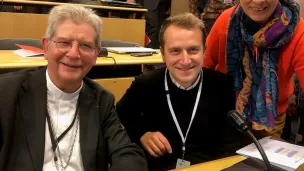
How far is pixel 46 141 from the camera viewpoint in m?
1.19

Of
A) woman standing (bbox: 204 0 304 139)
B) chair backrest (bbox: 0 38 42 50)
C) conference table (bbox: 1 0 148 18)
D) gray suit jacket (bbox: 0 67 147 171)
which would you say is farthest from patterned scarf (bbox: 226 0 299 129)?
conference table (bbox: 1 0 148 18)

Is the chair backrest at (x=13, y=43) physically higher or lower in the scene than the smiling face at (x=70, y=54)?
lower

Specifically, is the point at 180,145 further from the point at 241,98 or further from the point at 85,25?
the point at 85,25

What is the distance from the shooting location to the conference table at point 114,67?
2.09m

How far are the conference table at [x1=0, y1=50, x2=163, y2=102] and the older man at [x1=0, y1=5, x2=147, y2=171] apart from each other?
78 cm

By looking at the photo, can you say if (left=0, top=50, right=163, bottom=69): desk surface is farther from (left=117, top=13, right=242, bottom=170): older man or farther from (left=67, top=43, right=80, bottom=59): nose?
(left=67, top=43, right=80, bottom=59): nose

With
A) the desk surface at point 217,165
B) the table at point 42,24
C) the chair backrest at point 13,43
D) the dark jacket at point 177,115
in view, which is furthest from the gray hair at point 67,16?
the table at point 42,24

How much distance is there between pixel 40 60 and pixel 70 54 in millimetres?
928

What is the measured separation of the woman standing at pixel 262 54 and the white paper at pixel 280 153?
291 millimetres

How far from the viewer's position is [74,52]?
117cm

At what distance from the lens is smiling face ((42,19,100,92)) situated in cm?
118

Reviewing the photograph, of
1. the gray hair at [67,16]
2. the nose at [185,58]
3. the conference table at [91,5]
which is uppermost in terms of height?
the gray hair at [67,16]

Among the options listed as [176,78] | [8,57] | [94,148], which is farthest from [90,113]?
[8,57]

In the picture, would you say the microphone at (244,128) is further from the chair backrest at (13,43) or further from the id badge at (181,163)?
the chair backrest at (13,43)
